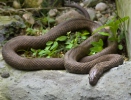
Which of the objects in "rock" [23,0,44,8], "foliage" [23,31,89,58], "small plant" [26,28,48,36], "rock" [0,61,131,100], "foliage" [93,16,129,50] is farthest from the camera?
"rock" [23,0,44,8]

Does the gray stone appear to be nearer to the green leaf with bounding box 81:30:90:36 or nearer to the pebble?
the pebble

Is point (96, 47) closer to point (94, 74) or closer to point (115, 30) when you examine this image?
point (115, 30)

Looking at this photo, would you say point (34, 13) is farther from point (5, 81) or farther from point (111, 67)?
point (111, 67)

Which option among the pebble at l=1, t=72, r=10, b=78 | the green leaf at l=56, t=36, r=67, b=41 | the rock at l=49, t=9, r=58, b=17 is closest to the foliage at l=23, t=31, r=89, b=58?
the green leaf at l=56, t=36, r=67, b=41

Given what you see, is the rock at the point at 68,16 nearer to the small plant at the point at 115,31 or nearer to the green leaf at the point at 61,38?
the green leaf at the point at 61,38

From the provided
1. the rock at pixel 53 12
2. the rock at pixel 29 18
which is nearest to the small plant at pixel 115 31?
the rock at pixel 53 12

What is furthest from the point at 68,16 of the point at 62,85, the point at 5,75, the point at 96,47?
the point at 62,85

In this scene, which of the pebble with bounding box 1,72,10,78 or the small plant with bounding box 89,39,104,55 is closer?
the pebble with bounding box 1,72,10,78
